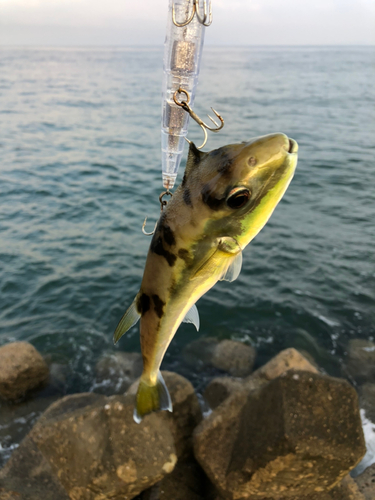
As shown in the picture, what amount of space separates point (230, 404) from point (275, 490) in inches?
40.9

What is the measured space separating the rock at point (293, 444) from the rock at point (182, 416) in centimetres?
63

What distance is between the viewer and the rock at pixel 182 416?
512 cm

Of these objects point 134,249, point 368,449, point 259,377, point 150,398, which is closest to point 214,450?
point 259,377

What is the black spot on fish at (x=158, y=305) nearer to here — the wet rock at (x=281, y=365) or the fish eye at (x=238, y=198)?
the fish eye at (x=238, y=198)

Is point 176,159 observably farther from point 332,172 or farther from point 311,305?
point 332,172

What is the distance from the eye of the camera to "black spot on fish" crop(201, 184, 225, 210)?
170cm

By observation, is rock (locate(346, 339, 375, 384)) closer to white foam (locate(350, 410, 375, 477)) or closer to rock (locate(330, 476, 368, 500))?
white foam (locate(350, 410, 375, 477))

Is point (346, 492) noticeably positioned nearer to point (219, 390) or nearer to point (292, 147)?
point (219, 390)

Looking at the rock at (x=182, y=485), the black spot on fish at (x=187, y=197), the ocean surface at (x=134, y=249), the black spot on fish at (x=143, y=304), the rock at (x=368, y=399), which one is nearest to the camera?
the black spot on fish at (x=187, y=197)

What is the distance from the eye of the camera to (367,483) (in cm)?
507

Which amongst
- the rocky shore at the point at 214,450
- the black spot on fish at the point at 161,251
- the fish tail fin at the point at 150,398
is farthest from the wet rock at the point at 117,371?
the black spot on fish at the point at 161,251

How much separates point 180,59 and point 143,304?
1410 millimetres

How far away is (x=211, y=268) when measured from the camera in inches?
72.0

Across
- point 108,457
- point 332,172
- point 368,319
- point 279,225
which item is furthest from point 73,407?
point 332,172
